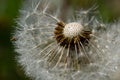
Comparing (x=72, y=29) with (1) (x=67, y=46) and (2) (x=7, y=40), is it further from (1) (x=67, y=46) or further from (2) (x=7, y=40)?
(2) (x=7, y=40)

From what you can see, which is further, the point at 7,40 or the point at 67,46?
the point at 7,40

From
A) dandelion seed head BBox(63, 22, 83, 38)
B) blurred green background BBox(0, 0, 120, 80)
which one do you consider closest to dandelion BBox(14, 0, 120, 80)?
dandelion seed head BBox(63, 22, 83, 38)

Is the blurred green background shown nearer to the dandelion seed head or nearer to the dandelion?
the dandelion

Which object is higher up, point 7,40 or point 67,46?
point 7,40

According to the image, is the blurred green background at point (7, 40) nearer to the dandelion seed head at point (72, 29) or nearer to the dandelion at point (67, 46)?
the dandelion at point (67, 46)

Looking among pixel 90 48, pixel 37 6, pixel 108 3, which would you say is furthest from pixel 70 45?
pixel 108 3

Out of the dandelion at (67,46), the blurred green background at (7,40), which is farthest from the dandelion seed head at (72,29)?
the blurred green background at (7,40)

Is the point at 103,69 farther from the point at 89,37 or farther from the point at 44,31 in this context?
the point at 44,31

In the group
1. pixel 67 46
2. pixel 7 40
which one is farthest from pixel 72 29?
pixel 7 40
